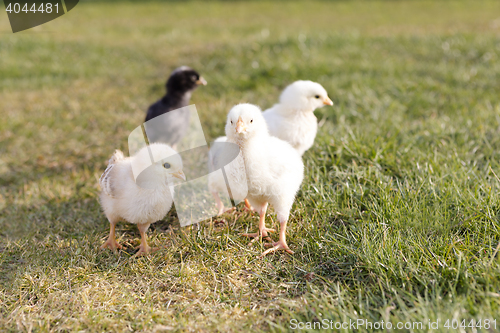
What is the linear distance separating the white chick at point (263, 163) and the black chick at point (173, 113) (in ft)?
5.02

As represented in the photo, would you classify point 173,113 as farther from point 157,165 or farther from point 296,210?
point 296,210

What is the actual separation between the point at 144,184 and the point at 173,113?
5.72 feet

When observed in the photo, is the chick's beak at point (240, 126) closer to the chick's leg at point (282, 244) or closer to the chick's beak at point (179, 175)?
the chick's beak at point (179, 175)

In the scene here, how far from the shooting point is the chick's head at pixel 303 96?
3.95 m

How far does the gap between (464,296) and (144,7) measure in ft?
73.0

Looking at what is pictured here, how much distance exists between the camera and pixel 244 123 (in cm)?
287

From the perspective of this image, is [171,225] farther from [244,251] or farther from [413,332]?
[413,332]

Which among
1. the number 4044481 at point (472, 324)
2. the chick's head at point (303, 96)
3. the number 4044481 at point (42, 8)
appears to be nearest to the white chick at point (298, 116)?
the chick's head at point (303, 96)

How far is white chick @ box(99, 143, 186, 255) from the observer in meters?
2.84

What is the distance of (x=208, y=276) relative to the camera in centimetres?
285

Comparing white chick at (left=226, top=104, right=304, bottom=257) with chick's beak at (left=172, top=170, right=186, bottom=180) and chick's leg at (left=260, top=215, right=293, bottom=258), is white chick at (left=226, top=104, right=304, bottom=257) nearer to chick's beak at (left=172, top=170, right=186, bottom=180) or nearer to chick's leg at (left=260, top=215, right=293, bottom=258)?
chick's leg at (left=260, top=215, right=293, bottom=258)

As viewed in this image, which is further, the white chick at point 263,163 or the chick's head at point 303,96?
the chick's head at point 303,96

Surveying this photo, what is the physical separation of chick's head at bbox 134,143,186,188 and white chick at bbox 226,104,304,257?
48 cm

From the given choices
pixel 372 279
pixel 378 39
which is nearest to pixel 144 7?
pixel 378 39
